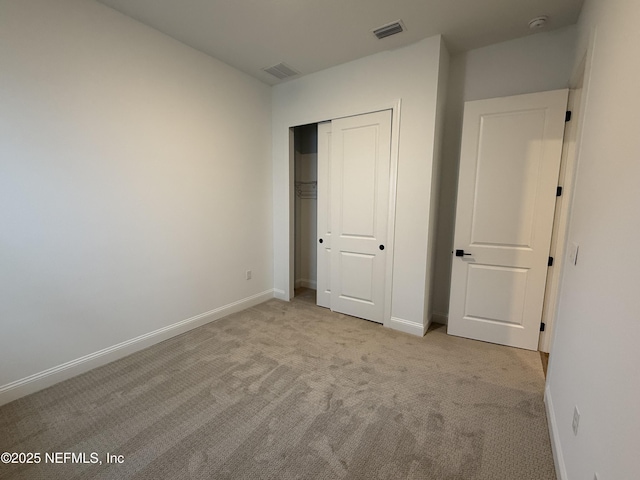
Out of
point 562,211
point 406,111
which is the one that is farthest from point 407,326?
point 406,111

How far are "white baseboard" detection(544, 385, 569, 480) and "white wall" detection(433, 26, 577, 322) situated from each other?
131 centimetres

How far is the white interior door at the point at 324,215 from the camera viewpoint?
328cm

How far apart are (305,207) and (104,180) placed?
2579 mm

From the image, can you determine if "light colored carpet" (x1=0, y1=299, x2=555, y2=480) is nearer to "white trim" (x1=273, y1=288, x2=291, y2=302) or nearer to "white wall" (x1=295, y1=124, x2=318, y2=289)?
"white trim" (x1=273, y1=288, x2=291, y2=302)

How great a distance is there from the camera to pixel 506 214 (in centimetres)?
248

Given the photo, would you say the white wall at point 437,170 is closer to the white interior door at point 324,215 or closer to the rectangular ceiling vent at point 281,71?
the white interior door at point 324,215

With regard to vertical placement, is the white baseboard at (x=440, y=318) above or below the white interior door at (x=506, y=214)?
below

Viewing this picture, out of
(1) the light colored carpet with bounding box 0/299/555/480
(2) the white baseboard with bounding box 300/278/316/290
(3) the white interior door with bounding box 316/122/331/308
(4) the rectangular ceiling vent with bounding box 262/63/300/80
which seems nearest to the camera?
(1) the light colored carpet with bounding box 0/299/555/480

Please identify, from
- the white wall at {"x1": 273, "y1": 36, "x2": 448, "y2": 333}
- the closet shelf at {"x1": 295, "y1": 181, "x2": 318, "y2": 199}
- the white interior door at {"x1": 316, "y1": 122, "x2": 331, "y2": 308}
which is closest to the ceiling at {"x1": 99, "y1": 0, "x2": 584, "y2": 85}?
the white wall at {"x1": 273, "y1": 36, "x2": 448, "y2": 333}

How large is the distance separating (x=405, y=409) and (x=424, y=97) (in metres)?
2.57

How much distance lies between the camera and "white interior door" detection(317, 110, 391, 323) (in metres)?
2.88

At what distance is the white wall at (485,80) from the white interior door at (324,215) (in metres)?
1.25

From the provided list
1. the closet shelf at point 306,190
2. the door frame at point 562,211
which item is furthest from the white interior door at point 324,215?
the door frame at point 562,211

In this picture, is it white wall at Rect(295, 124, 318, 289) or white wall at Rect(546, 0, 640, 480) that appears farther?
white wall at Rect(295, 124, 318, 289)
